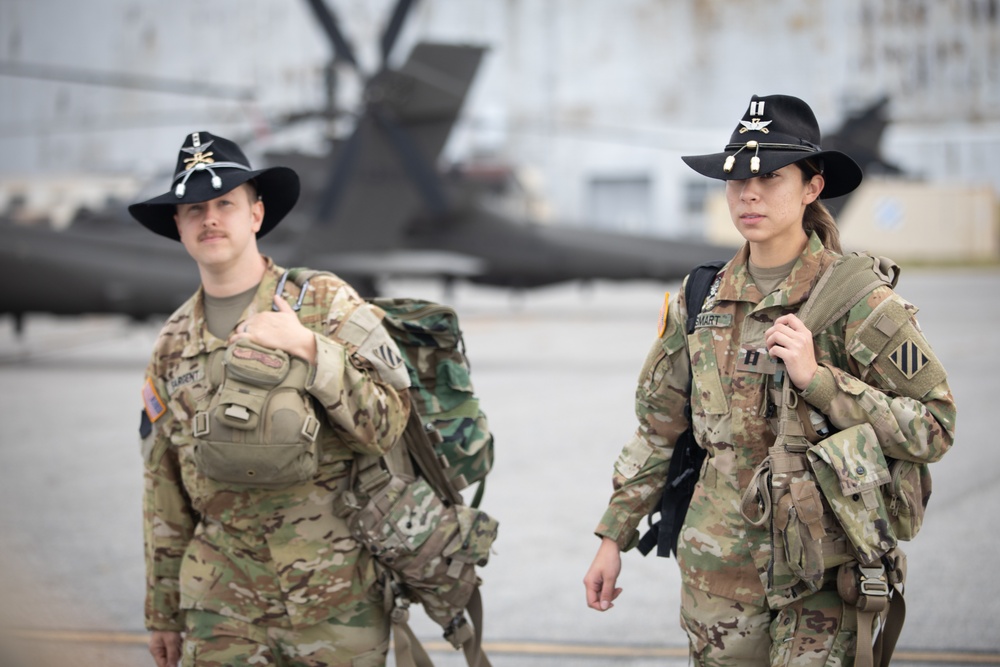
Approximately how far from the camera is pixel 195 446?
219cm

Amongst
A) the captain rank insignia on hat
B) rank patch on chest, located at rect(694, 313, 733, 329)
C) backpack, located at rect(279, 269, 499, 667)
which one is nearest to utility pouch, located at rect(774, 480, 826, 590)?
rank patch on chest, located at rect(694, 313, 733, 329)

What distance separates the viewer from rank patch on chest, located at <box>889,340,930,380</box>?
76.4 inches

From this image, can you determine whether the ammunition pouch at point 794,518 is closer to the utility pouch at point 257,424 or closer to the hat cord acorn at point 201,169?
the utility pouch at point 257,424

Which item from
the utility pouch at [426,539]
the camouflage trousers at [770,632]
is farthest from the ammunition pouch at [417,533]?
the camouflage trousers at [770,632]

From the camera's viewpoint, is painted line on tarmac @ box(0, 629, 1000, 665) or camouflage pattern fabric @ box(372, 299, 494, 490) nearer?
camouflage pattern fabric @ box(372, 299, 494, 490)

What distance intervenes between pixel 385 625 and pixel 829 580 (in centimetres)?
104

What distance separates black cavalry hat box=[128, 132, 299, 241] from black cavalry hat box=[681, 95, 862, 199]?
100 centimetres

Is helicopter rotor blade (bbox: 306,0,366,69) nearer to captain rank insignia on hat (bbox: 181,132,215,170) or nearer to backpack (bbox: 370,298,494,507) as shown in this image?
captain rank insignia on hat (bbox: 181,132,215,170)


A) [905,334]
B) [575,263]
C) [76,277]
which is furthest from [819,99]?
[905,334]

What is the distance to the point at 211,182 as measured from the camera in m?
2.24

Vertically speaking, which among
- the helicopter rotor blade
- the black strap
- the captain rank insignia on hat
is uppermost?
the helicopter rotor blade

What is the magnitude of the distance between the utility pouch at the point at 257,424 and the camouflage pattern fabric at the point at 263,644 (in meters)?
0.39

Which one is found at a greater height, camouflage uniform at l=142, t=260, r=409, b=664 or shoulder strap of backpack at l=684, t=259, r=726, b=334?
shoulder strap of backpack at l=684, t=259, r=726, b=334

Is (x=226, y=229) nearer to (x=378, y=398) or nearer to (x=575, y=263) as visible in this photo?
(x=378, y=398)
